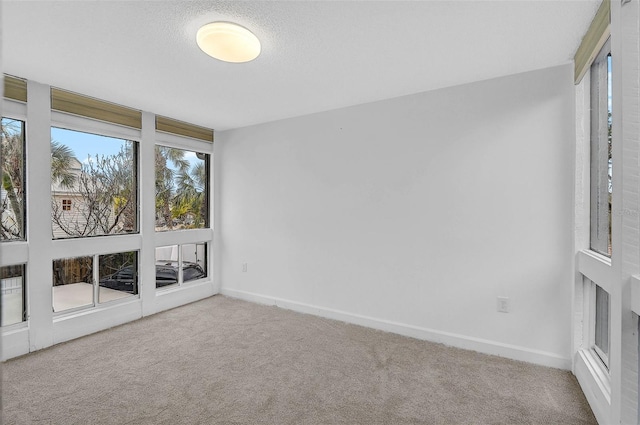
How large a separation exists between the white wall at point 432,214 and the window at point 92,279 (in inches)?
55.3

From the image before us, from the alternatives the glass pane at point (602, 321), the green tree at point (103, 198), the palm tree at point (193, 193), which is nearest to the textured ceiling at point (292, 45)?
the green tree at point (103, 198)

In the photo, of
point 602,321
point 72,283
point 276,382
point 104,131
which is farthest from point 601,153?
point 72,283

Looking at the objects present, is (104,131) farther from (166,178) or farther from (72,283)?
(72,283)

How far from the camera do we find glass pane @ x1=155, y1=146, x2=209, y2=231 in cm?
411

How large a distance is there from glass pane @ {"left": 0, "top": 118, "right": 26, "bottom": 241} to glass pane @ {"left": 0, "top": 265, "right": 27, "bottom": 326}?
296 millimetres

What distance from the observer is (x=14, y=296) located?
9.65 ft

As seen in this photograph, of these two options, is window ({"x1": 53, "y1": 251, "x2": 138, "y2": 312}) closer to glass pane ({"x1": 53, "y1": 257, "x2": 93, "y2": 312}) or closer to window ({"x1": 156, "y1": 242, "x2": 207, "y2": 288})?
glass pane ({"x1": 53, "y1": 257, "x2": 93, "y2": 312})

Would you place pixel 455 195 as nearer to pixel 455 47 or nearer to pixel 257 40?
pixel 455 47

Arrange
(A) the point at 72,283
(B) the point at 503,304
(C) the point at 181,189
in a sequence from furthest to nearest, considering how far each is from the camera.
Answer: (C) the point at 181,189 < (A) the point at 72,283 < (B) the point at 503,304

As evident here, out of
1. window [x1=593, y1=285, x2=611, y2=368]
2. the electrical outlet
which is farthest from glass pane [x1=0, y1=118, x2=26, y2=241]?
window [x1=593, y1=285, x2=611, y2=368]

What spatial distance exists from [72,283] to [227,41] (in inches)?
111

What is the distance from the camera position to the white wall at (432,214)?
8.95 feet

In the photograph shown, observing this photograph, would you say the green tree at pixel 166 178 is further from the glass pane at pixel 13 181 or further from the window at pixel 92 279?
the glass pane at pixel 13 181

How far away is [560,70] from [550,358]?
2287 mm
